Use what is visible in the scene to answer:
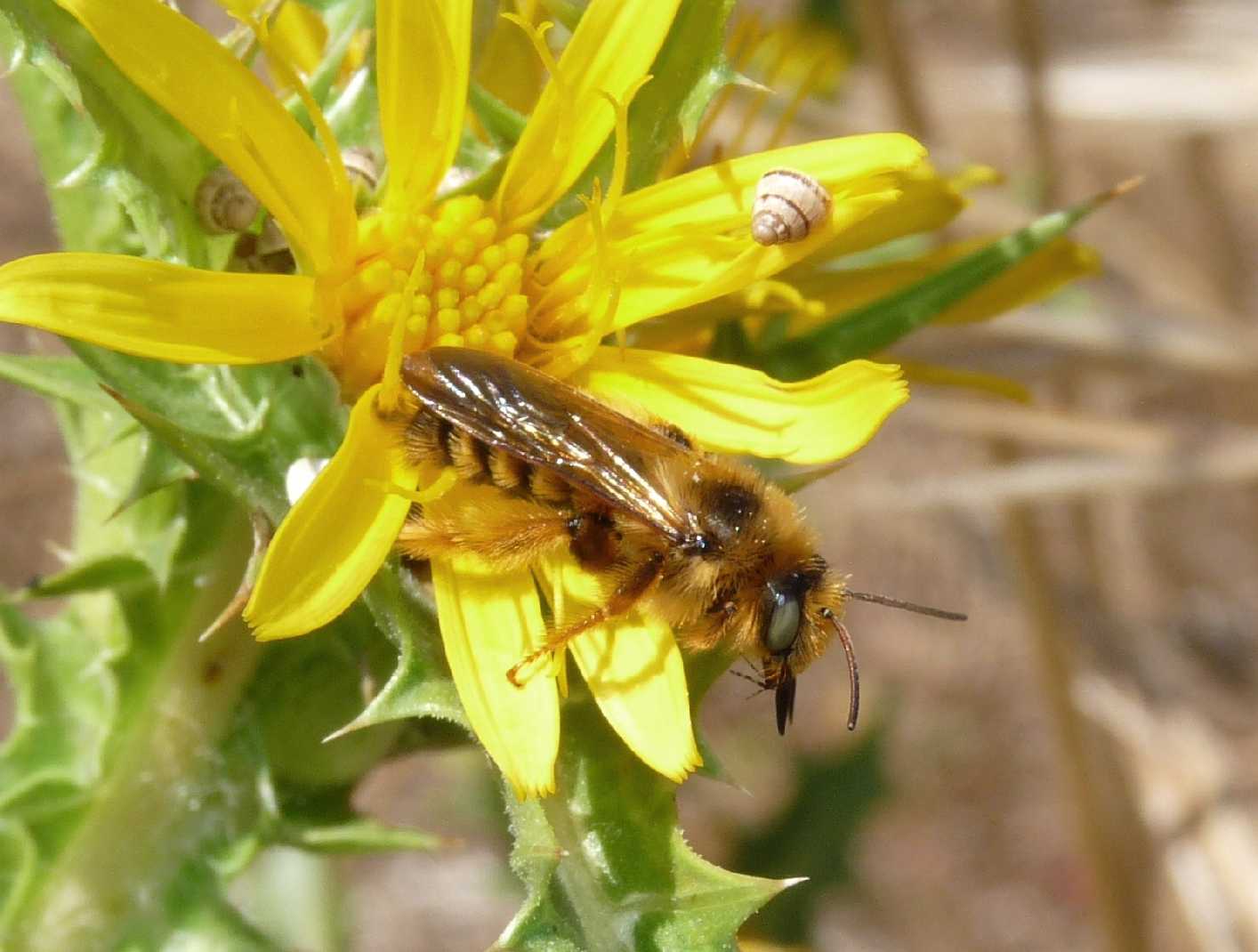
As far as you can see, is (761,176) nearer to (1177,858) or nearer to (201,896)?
(201,896)

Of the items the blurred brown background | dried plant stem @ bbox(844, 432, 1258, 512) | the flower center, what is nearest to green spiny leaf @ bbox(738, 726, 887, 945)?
the blurred brown background

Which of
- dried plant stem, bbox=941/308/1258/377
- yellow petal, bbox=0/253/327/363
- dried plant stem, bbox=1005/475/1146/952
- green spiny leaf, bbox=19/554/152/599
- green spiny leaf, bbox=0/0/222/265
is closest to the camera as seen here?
yellow petal, bbox=0/253/327/363

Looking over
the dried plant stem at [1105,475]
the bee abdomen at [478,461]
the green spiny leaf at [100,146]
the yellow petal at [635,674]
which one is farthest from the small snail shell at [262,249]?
the dried plant stem at [1105,475]

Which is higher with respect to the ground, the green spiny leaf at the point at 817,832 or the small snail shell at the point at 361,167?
the small snail shell at the point at 361,167

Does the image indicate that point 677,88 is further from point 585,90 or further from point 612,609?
point 612,609

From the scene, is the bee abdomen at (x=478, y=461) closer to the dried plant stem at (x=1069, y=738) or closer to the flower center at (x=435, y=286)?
the flower center at (x=435, y=286)

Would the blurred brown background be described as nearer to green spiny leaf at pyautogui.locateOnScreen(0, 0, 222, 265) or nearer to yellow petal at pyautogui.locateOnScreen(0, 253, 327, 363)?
green spiny leaf at pyautogui.locateOnScreen(0, 0, 222, 265)
